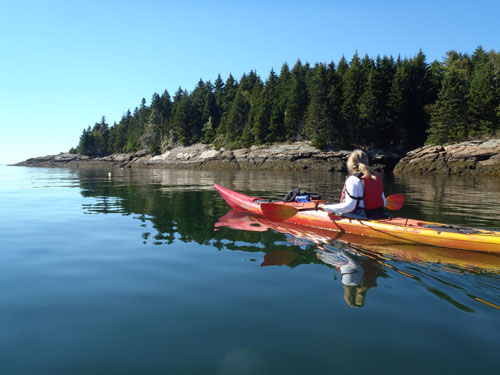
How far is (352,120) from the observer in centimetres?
4759

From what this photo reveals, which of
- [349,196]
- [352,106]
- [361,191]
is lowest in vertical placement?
[349,196]

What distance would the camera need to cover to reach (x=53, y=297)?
160 inches

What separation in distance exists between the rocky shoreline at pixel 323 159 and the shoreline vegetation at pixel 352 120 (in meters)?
0.14

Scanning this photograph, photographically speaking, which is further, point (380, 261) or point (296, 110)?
point (296, 110)

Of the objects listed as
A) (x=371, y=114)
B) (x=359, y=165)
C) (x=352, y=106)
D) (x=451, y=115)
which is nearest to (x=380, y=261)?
(x=359, y=165)

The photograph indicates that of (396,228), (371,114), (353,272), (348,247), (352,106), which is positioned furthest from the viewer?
(352,106)

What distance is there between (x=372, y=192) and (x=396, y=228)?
931 millimetres

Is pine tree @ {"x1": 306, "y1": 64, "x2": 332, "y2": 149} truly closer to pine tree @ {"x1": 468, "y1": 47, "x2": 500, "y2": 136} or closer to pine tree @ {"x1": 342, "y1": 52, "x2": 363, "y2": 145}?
pine tree @ {"x1": 342, "y1": 52, "x2": 363, "y2": 145}

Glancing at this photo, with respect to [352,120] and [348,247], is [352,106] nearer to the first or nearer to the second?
[352,120]

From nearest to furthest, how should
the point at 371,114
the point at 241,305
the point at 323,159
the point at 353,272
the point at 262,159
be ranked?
the point at 241,305 → the point at 353,272 → the point at 323,159 → the point at 371,114 → the point at 262,159

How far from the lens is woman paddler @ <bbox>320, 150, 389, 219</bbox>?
7.00 metres

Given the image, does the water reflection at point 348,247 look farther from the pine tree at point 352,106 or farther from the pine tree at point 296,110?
the pine tree at point 296,110

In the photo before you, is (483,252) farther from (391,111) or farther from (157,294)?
(391,111)

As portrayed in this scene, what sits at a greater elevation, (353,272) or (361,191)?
(361,191)
